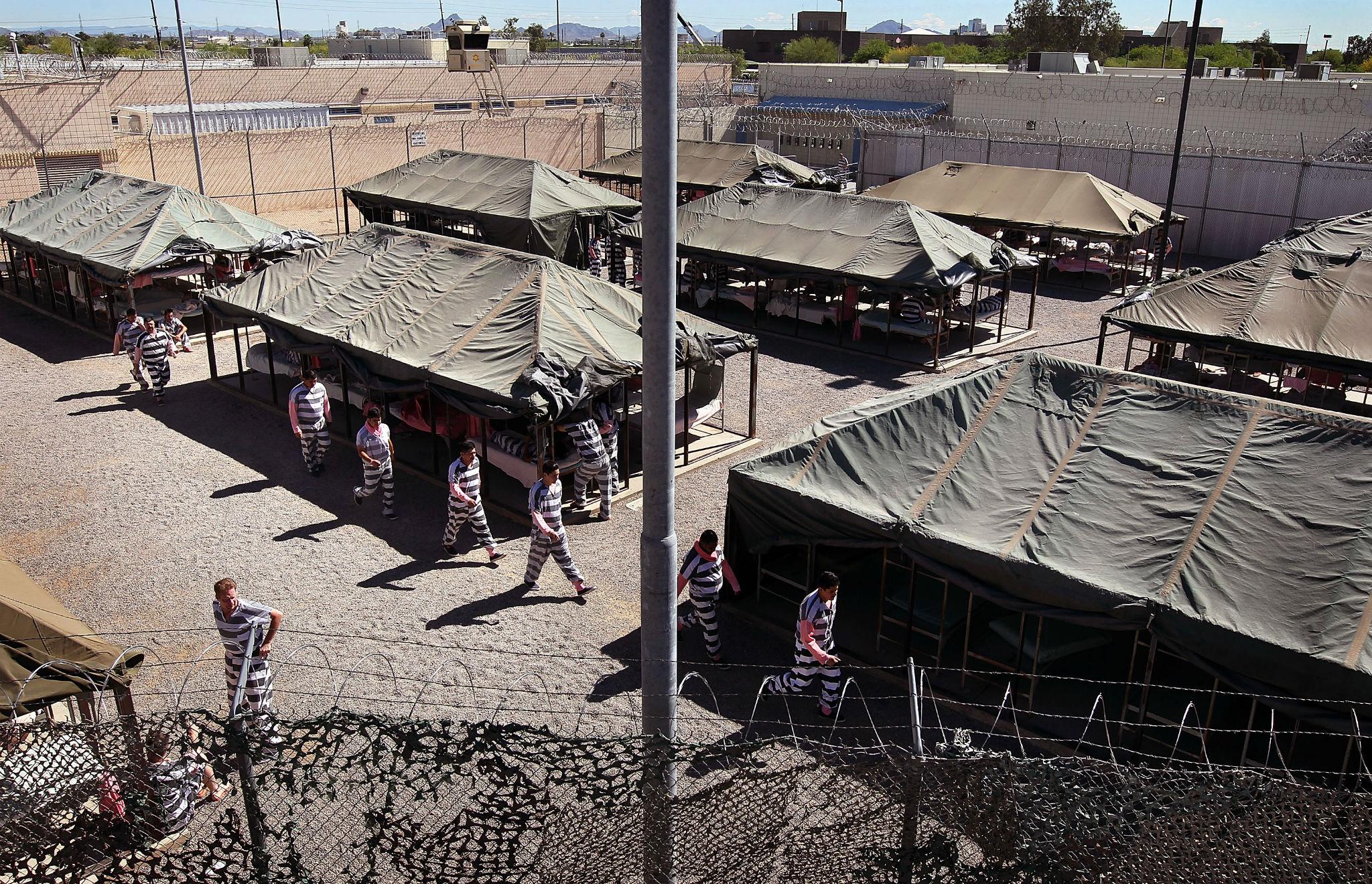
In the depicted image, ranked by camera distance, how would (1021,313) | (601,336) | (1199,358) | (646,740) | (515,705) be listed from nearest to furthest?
(646,740), (515,705), (601,336), (1199,358), (1021,313)

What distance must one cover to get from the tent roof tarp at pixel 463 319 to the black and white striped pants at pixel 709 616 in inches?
142

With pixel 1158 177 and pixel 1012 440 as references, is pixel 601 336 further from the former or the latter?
pixel 1158 177

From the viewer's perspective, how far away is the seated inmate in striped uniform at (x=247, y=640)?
322 inches

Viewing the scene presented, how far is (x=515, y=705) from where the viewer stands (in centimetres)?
914

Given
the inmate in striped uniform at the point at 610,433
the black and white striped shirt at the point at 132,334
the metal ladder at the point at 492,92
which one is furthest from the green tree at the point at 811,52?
the inmate in striped uniform at the point at 610,433

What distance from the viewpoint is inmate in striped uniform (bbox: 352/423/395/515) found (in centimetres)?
1262

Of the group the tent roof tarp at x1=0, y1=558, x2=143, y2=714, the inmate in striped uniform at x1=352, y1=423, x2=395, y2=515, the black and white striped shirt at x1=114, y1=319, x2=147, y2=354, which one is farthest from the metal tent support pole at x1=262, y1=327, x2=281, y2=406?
the tent roof tarp at x1=0, y1=558, x2=143, y2=714

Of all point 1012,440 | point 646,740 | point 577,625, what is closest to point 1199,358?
point 1012,440

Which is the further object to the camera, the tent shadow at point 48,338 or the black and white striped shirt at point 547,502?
the tent shadow at point 48,338

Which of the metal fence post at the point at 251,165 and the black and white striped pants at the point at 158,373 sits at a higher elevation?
the metal fence post at the point at 251,165

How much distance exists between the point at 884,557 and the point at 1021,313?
50.3 feet

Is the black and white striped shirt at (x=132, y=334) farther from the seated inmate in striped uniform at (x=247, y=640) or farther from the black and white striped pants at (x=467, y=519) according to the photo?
the seated inmate in striped uniform at (x=247, y=640)

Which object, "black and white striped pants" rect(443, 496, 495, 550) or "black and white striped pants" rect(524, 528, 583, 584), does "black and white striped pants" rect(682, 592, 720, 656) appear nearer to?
"black and white striped pants" rect(524, 528, 583, 584)

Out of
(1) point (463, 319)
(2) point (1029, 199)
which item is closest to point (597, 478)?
(1) point (463, 319)
